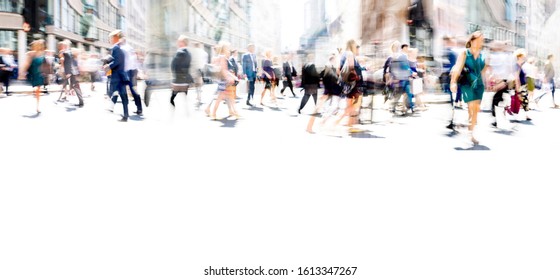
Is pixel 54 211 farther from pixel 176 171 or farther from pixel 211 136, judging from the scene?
pixel 211 136

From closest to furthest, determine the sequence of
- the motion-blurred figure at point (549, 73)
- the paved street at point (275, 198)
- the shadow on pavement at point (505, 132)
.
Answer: the paved street at point (275, 198)
the shadow on pavement at point (505, 132)
the motion-blurred figure at point (549, 73)

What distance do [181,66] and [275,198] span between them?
6.64 metres

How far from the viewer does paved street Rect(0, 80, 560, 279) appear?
328 centimetres

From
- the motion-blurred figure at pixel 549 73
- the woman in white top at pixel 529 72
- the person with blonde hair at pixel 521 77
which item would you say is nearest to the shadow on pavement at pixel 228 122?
the person with blonde hair at pixel 521 77

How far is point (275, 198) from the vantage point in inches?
181

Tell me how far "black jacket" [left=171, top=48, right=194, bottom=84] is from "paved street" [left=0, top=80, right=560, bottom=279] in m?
2.21

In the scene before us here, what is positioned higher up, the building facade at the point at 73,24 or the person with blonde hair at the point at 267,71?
the building facade at the point at 73,24

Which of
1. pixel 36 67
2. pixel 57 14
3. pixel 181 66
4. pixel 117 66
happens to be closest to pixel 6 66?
pixel 36 67

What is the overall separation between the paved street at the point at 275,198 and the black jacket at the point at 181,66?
2207 millimetres

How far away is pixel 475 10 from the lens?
46.7 metres

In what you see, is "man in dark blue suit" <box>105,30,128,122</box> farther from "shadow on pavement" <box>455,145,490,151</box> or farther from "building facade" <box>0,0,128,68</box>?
"building facade" <box>0,0,128,68</box>

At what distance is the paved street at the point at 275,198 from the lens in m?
3.28

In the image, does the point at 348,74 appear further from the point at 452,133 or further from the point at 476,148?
the point at 476,148

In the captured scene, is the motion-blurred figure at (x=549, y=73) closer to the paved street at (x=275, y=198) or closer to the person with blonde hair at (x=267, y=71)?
the paved street at (x=275, y=198)
